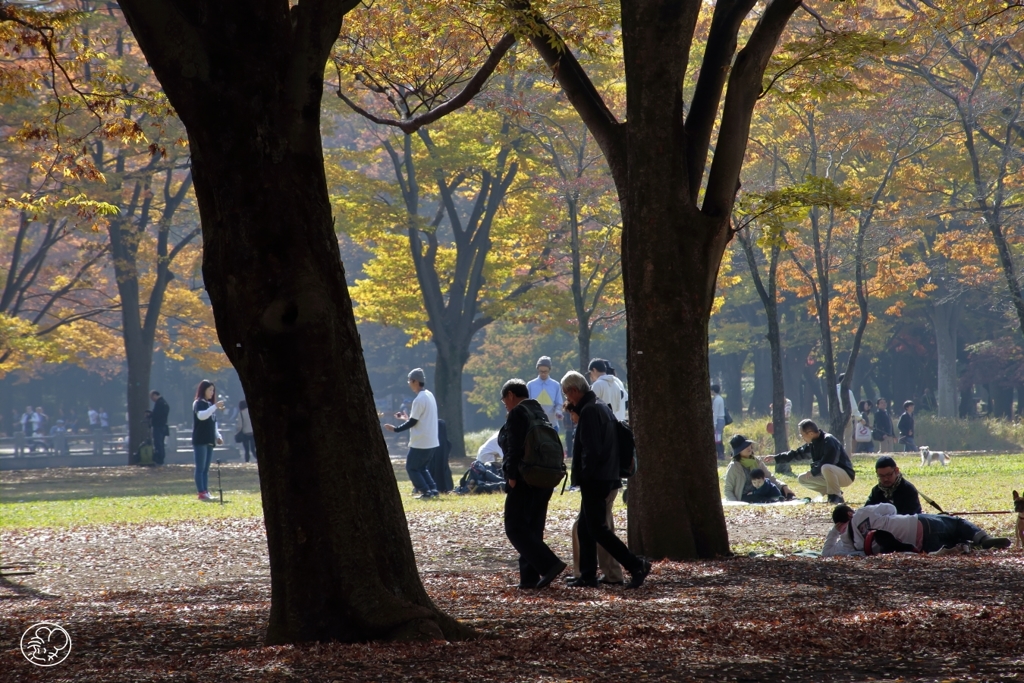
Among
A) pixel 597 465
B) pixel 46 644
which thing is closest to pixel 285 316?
pixel 46 644

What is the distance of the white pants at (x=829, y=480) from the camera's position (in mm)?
14227

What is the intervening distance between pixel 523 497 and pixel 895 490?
4.08 metres

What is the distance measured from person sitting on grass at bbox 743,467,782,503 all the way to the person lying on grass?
4.97 metres

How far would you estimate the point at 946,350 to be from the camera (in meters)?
40.1

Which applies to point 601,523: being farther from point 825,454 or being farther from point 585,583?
point 825,454

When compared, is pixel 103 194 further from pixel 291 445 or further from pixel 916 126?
pixel 291 445

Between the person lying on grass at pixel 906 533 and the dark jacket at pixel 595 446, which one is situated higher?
the dark jacket at pixel 595 446

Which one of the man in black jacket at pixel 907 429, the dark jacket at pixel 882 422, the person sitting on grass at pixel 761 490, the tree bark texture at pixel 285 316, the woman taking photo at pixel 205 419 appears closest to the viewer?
the tree bark texture at pixel 285 316

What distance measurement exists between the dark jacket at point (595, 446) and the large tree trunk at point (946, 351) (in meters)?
34.0

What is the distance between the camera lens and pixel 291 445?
563cm

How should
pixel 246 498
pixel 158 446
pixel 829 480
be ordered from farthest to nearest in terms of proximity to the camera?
pixel 158 446, pixel 246 498, pixel 829 480

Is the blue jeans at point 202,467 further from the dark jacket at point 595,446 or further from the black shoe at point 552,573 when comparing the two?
the dark jacket at point 595,446

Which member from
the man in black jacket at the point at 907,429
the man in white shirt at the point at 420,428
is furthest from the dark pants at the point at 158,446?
the man in black jacket at the point at 907,429

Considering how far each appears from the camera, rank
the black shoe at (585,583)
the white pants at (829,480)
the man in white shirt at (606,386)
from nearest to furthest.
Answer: the black shoe at (585,583), the white pants at (829,480), the man in white shirt at (606,386)
